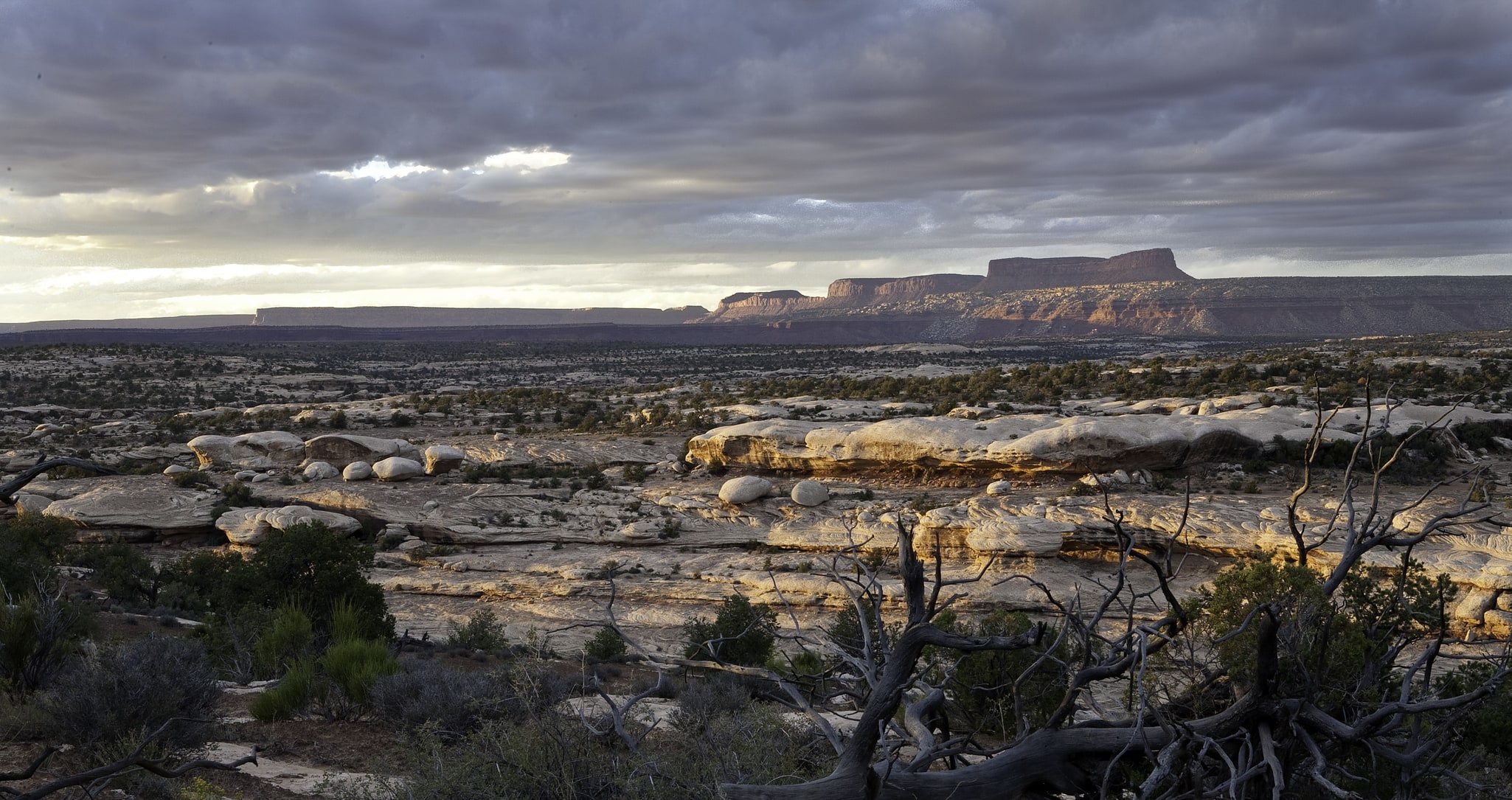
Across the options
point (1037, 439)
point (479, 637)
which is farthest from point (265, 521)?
point (1037, 439)

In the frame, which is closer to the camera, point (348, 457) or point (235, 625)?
point (235, 625)

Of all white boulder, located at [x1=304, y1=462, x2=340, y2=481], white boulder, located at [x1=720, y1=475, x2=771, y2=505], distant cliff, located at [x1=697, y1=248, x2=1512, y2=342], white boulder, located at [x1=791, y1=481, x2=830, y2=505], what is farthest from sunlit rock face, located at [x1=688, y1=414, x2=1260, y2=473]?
distant cliff, located at [x1=697, y1=248, x2=1512, y2=342]

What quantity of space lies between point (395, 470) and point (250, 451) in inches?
281

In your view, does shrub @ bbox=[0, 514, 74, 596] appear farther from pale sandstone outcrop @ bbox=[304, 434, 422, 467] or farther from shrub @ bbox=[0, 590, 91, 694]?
pale sandstone outcrop @ bbox=[304, 434, 422, 467]

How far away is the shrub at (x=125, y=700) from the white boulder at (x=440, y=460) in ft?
75.6

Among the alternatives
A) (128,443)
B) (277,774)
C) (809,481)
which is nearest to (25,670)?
(277,774)

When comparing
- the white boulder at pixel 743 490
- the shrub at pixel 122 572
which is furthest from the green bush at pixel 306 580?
the white boulder at pixel 743 490

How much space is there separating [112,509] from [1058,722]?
2830cm

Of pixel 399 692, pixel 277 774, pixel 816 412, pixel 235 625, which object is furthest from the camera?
pixel 816 412

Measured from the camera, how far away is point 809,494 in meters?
25.6

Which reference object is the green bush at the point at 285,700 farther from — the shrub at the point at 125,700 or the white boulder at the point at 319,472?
the white boulder at the point at 319,472

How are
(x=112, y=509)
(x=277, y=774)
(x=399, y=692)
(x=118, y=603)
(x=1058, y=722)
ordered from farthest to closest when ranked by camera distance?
(x=112, y=509) < (x=118, y=603) < (x=399, y=692) < (x=277, y=774) < (x=1058, y=722)

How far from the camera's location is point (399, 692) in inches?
328

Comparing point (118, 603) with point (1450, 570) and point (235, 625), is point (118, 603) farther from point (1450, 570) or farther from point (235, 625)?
point (1450, 570)
